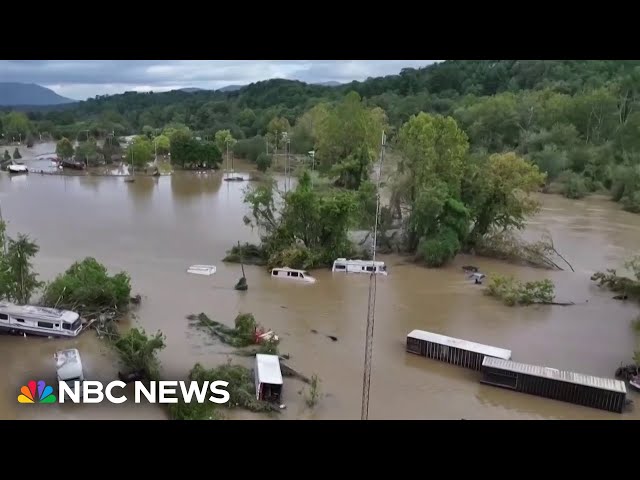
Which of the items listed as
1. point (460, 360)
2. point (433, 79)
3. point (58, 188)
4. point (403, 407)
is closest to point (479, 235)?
point (460, 360)

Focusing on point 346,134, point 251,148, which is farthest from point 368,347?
point 251,148

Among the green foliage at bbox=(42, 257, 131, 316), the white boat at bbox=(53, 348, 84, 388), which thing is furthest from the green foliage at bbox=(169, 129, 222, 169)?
the white boat at bbox=(53, 348, 84, 388)

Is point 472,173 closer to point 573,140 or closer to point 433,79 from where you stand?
point 573,140

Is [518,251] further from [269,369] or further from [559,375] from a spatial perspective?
[269,369]

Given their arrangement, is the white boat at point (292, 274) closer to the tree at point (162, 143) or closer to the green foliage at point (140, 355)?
the green foliage at point (140, 355)

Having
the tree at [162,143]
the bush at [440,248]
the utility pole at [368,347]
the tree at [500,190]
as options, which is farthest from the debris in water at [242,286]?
the tree at [162,143]

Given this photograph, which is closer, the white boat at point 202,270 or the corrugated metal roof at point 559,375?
the corrugated metal roof at point 559,375
